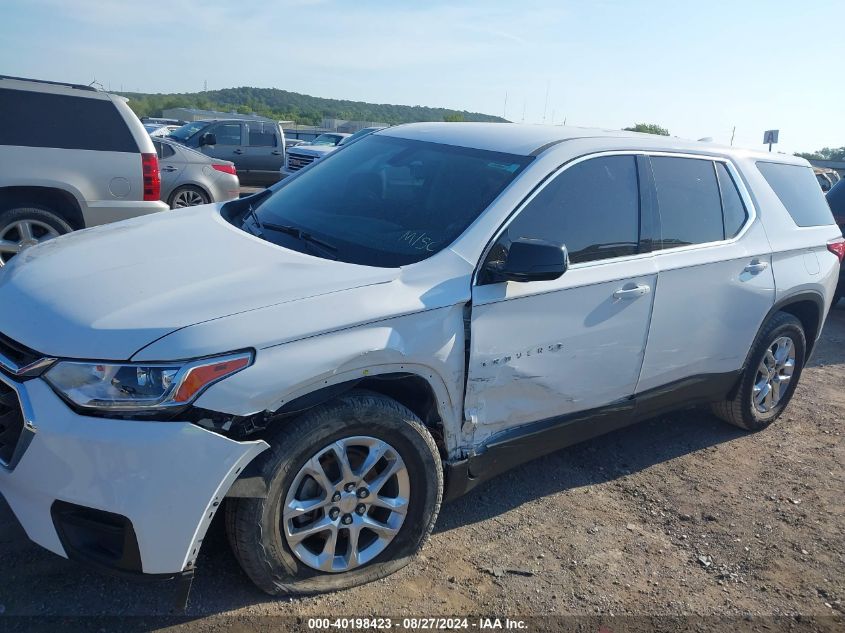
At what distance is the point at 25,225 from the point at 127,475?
526cm

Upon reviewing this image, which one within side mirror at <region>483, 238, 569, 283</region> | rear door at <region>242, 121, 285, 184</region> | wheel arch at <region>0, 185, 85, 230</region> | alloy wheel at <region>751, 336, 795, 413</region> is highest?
side mirror at <region>483, 238, 569, 283</region>

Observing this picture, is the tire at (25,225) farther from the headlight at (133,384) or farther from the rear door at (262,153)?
the rear door at (262,153)

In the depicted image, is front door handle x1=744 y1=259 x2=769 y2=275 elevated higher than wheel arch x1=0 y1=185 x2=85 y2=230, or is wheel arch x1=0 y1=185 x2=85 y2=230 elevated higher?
front door handle x1=744 y1=259 x2=769 y2=275

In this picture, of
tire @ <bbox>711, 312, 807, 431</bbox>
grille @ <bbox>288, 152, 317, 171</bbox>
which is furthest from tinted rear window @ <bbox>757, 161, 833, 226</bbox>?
grille @ <bbox>288, 152, 317, 171</bbox>

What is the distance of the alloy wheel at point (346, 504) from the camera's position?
2820 mm

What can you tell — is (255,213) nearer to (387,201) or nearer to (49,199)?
(387,201)

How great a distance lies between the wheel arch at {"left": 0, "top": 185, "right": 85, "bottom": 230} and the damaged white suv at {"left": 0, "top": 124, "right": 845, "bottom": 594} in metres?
3.62

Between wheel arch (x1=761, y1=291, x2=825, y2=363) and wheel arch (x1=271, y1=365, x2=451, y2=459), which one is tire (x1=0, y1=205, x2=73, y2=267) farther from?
wheel arch (x1=761, y1=291, x2=825, y2=363)

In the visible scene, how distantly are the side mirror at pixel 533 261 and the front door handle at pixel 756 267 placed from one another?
6.02 feet

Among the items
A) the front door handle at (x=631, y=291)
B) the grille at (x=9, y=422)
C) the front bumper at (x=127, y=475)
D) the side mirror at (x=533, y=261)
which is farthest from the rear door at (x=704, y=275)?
the grille at (x=9, y=422)

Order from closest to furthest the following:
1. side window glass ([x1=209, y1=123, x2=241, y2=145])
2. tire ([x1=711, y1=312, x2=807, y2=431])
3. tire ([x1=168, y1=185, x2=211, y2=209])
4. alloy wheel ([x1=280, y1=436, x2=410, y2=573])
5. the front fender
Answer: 1. the front fender
2. alloy wheel ([x1=280, y1=436, x2=410, y2=573])
3. tire ([x1=711, y1=312, x2=807, y2=431])
4. tire ([x1=168, y1=185, x2=211, y2=209])
5. side window glass ([x1=209, y1=123, x2=241, y2=145])

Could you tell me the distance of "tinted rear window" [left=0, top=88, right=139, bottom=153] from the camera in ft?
22.3

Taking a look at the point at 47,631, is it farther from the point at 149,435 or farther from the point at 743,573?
the point at 743,573

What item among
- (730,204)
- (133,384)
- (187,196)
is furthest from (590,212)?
(187,196)
